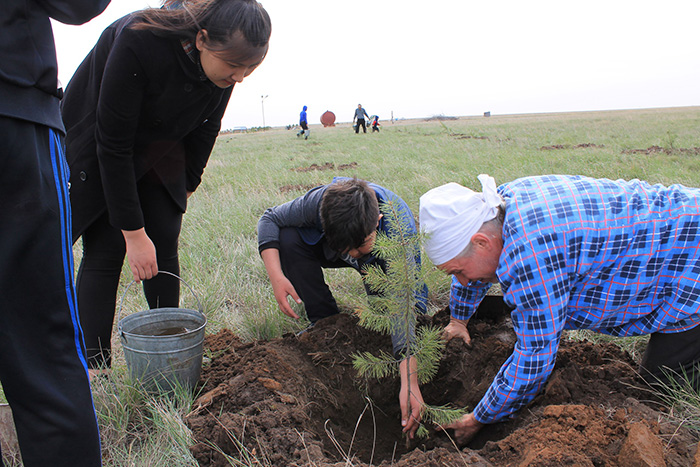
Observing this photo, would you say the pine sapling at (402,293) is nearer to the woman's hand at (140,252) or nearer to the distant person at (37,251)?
the woman's hand at (140,252)

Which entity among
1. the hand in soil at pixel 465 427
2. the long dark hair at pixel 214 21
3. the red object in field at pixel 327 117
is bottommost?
the hand in soil at pixel 465 427

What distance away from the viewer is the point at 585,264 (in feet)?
6.37

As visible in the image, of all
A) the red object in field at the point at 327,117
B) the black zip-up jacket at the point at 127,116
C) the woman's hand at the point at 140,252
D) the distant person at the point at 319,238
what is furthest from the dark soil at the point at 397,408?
the red object in field at the point at 327,117

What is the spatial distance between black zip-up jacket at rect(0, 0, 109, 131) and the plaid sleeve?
6.79 feet

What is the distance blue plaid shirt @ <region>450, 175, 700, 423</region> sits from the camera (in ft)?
6.07

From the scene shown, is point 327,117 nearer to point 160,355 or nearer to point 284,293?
point 284,293

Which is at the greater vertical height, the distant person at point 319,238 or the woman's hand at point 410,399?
the distant person at point 319,238

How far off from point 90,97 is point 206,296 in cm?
160

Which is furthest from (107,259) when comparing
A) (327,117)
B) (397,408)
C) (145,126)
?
(327,117)

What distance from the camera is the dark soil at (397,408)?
173 centimetres

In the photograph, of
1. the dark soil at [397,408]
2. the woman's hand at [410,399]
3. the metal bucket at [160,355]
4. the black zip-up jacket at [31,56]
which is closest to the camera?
the black zip-up jacket at [31,56]

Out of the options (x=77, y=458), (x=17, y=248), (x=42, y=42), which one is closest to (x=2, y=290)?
(x=17, y=248)

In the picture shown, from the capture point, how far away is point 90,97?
2084mm

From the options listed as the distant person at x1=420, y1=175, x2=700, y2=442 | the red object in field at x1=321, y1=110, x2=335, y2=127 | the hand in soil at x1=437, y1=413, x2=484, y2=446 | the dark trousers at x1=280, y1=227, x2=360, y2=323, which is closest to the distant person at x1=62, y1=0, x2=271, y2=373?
the dark trousers at x1=280, y1=227, x2=360, y2=323
